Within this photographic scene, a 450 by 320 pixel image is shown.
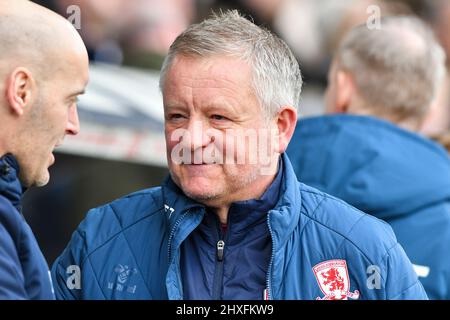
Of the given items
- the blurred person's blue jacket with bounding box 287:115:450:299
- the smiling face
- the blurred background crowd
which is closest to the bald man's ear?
the smiling face

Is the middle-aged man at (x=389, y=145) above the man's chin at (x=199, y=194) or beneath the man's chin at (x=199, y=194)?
above

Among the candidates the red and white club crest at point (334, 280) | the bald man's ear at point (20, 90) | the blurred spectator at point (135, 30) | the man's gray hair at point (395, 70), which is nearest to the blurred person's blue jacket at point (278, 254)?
the red and white club crest at point (334, 280)

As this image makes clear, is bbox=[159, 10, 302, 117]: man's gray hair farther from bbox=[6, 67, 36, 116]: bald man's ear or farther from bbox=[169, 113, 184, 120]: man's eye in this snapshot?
bbox=[6, 67, 36, 116]: bald man's ear

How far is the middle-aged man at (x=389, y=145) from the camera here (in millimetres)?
3344

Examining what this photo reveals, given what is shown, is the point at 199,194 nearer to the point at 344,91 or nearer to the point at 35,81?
the point at 35,81

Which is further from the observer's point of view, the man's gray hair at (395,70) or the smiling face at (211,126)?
the man's gray hair at (395,70)

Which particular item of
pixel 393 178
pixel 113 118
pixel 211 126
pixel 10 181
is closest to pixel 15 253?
Answer: pixel 10 181

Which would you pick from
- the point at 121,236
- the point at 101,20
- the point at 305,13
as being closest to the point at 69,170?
the point at 101,20

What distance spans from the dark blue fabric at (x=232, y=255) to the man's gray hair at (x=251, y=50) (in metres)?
0.30

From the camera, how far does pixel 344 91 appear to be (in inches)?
150

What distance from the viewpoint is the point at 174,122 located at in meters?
2.70

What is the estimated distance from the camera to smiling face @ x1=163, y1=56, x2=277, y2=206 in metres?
2.66

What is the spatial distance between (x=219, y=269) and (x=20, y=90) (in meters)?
0.74

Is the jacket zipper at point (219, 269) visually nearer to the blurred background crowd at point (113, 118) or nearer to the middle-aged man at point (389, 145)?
the middle-aged man at point (389, 145)
